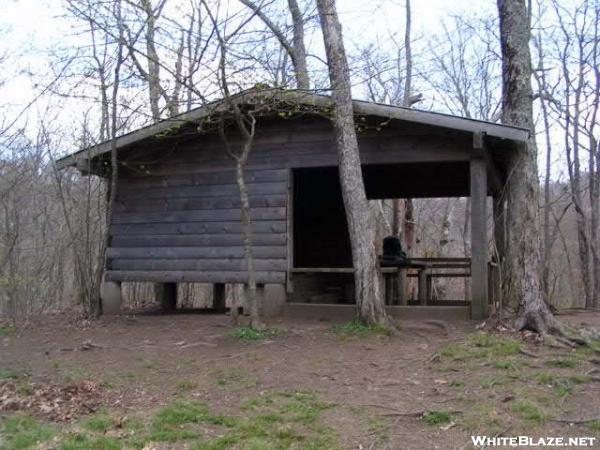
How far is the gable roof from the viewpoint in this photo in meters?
9.19

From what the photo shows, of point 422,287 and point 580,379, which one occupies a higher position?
point 422,287

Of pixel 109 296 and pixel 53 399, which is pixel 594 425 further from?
pixel 109 296

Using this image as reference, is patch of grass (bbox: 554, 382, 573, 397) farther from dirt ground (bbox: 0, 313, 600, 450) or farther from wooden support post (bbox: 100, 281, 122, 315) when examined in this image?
wooden support post (bbox: 100, 281, 122, 315)

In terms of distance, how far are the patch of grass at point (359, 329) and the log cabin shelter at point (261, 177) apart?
118 centimetres

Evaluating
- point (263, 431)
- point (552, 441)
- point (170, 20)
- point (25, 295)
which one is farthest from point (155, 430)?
point (25, 295)

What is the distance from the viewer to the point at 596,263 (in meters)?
16.0

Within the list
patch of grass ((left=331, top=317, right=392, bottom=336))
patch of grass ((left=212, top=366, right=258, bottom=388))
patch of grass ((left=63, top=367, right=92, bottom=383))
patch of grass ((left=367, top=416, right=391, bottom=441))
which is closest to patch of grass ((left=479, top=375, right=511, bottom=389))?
patch of grass ((left=367, top=416, right=391, bottom=441))

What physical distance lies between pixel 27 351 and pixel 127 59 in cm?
572

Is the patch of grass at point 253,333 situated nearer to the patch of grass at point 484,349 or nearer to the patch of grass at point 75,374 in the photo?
the patch of grass at point 75,374


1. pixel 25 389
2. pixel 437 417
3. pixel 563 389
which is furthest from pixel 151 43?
pixel 563 389

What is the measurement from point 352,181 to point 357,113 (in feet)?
4.39

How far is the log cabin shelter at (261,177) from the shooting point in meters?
9.92

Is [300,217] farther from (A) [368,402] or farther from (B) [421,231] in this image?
(B) [421,231]

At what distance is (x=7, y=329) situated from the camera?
11.2 meters
